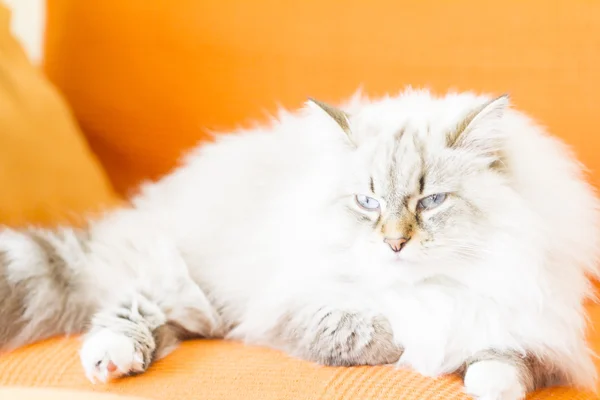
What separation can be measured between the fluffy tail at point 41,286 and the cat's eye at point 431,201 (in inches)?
27.4

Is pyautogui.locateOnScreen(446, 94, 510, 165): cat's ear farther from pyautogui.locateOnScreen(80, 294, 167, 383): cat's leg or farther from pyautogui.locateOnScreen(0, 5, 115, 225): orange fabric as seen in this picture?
pyautogui.locateOnScreen(0, 5, 115, 225): orange fabric

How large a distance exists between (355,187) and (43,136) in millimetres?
842

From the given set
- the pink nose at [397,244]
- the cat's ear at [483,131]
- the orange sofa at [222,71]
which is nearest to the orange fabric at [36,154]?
the orange sofa at [222,71]

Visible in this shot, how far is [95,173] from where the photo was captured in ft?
5.98

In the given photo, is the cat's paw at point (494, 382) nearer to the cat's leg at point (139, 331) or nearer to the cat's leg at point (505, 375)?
the cat's leg at point (505, 375)

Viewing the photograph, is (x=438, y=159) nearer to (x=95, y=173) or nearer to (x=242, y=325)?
(x=242, y=325)

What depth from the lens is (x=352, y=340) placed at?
4.06 feet

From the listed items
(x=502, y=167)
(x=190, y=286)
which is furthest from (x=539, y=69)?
(x=190, y=286)

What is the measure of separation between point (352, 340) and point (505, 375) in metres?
0.27

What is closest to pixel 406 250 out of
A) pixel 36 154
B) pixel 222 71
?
pixel 36 154

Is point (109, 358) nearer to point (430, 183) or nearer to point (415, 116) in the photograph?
point (430, 183)

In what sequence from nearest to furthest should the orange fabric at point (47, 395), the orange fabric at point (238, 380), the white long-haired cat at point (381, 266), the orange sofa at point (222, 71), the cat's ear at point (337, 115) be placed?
the orange fabric at point (47, 395), the orange fabric at point (238, 380), the white long-haired cat at point (381, 266), the cat's ear at point (337, 115), the orange sofa at point (222, 71)

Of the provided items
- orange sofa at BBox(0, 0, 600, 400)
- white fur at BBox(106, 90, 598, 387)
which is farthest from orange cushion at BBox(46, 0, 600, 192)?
white fur at BBox(106, 90, 598, 387)

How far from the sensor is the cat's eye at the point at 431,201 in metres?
1.25
